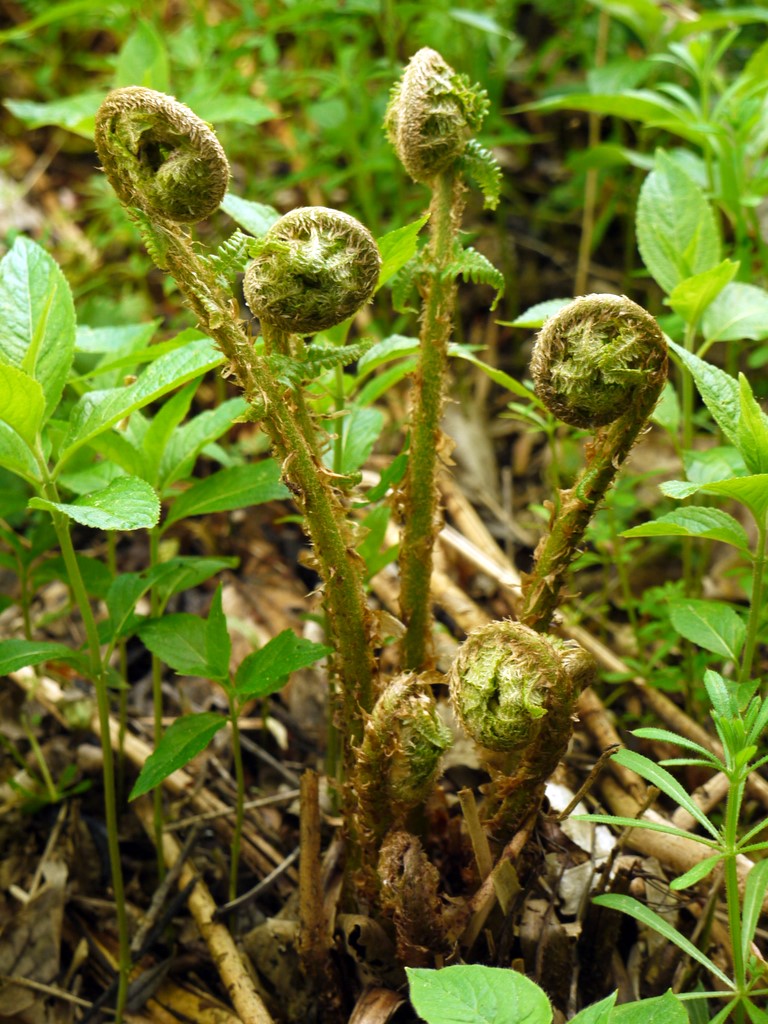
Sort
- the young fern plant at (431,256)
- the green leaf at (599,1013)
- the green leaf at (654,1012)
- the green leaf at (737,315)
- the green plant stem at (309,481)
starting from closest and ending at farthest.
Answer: the green leaf at (599,1013) < the green leaf at (654,1012) < the green plant stem at (309,481) < the young fern plant at (431,256) < the green leaf at (737,315)

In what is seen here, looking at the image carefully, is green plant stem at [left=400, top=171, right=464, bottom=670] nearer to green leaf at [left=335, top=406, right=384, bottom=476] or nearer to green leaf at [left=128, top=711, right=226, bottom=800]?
green leaf at [left=335, top=406, right=384, bottom=476]

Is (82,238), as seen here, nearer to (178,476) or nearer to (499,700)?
(178,476)

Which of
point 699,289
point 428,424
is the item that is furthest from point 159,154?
point 699,289

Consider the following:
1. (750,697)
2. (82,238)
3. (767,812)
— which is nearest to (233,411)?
(750,697)

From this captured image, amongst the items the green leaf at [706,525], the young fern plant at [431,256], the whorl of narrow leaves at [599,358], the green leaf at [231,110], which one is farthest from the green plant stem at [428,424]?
the green leaf at [231,110]

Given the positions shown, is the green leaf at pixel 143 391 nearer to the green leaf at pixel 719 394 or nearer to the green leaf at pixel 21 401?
the green leaf at pixel 21 401

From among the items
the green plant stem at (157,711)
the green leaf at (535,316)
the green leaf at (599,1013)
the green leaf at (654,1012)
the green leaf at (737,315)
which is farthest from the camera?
the green leaf at (737,315)

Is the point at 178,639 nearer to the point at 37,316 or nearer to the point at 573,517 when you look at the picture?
the point at 37,316
